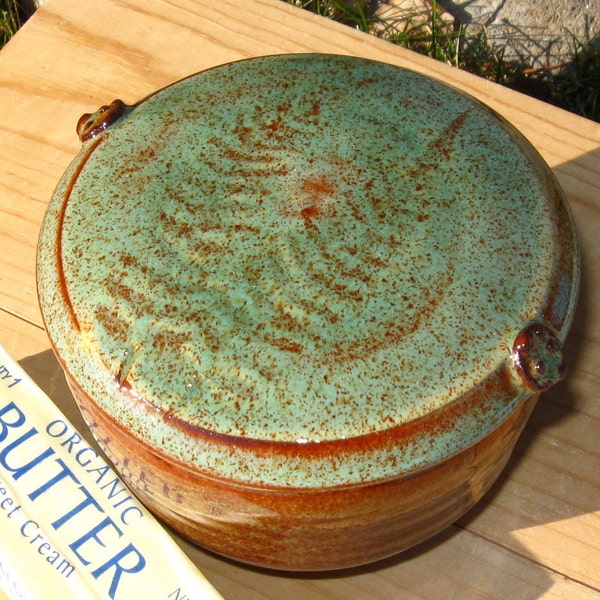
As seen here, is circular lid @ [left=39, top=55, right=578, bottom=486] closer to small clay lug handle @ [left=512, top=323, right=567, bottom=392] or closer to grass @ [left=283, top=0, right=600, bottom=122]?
small clay lug handle @ [left=512, top=323, right=567, bottom=392]

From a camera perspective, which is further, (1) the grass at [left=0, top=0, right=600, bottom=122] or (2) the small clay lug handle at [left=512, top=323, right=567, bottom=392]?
(1) the grass at [left=0, top=0, right=600, bottom=122]

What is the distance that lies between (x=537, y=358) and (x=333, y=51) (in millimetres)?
954

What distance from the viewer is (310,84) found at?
3.82 feet

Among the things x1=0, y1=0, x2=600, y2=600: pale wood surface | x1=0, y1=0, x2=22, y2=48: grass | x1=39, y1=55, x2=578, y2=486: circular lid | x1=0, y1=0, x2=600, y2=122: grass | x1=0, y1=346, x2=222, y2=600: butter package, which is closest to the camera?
x1=39, y1=55, x2=578, y2=486: circular lid

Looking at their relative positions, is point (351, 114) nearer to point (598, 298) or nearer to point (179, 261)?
point (179, 261)

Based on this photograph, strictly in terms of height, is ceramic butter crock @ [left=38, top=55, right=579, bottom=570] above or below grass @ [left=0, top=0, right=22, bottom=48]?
above

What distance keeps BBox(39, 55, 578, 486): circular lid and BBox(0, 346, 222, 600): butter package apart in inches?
10.3

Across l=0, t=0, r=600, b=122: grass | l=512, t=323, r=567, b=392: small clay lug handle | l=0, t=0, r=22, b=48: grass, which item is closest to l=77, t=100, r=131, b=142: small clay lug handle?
l=512, t=323, r=567, b=392: small clay lug handle

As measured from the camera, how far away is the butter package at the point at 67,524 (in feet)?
3.63

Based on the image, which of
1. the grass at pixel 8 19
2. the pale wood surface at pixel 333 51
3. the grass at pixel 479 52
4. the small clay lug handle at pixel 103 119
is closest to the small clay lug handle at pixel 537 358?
the pale wood surface at pixel 333 51

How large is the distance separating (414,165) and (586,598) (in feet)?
2.15

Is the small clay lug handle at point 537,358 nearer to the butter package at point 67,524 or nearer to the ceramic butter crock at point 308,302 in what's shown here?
the ceramic butter crock at point 308,302

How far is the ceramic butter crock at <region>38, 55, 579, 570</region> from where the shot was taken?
0.90m

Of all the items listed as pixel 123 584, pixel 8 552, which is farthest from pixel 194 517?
pixel 8 552
